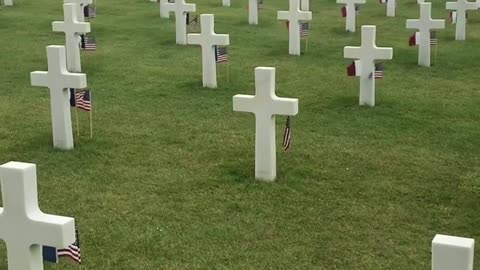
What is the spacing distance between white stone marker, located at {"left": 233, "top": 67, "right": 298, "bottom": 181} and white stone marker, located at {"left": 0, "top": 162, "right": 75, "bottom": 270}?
9.32ft

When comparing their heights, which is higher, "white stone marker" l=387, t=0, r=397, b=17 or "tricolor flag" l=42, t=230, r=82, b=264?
"white stone marker" l=387, t=0, r=397, b=17

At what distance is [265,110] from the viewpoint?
6492mm

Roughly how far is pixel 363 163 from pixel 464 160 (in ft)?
3.31

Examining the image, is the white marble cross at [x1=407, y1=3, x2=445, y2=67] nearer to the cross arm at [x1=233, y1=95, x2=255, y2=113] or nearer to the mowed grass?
the mowed grass

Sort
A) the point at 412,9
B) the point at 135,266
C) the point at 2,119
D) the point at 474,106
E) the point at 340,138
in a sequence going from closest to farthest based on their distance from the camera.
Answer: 1. the point at 135,266
2. the point at 340,138
3. the point at 2,119
4. the point at 474,106
5. the point at 412,9

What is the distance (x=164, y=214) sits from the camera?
5887 millimetres

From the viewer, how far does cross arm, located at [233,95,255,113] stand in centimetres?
Answer: 654

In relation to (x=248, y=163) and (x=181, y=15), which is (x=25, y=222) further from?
(x=181, y=15)

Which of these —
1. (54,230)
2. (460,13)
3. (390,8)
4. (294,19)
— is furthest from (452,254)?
(390,8)

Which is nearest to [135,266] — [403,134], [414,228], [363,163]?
[414,228]

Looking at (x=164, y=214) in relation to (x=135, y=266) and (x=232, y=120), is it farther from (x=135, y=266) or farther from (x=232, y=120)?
(x=232, y=120)

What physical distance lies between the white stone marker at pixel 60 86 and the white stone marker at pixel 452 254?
190 inches

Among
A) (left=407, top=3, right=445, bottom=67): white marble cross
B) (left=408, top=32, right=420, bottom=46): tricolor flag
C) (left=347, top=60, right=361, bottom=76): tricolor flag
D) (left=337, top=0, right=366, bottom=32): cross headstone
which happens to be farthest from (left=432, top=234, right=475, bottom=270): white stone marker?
(left=337, top=0, right=366, bottom=32): cross headstone

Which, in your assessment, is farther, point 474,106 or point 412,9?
point 412,9
